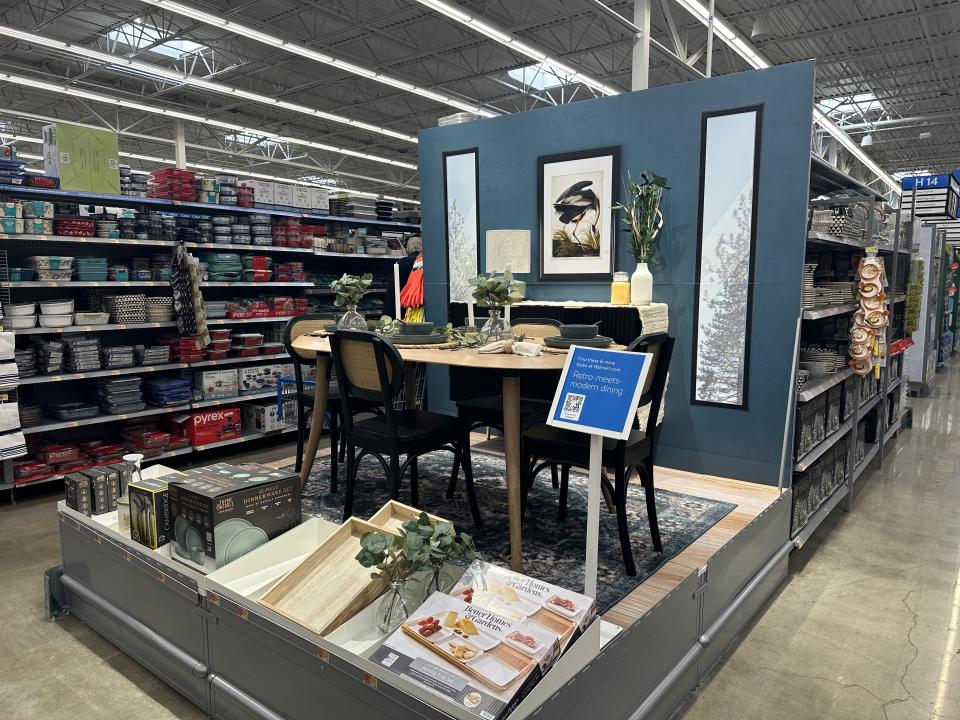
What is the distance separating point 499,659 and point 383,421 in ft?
5.75

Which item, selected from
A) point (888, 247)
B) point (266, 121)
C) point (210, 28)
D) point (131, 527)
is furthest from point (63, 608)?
point (266, 121)

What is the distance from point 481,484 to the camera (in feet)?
13.7

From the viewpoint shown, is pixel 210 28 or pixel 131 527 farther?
pixel 210 28

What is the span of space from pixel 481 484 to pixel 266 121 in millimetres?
11882

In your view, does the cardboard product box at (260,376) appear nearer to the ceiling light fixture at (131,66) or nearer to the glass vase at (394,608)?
the glass vase at (394,608)

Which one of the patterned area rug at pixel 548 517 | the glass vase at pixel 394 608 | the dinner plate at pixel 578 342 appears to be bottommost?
the patterned area rug at pixel 548 517

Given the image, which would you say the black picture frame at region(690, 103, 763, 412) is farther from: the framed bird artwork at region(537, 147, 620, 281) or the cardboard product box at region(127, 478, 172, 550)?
the cardboard product box at region(127, 478, 172, 550)

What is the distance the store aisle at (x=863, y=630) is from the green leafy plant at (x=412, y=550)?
112cm

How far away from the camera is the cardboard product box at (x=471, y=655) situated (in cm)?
165

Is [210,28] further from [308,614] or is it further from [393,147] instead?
[308,614]

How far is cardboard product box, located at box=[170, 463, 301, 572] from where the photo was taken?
7.80ft

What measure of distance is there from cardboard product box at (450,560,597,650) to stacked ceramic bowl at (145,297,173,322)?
4204 millimetres

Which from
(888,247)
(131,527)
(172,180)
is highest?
(172,180)

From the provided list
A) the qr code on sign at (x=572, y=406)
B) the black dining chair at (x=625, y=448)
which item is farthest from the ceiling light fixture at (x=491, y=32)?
the qr code on sign at (x=572, y=406)
